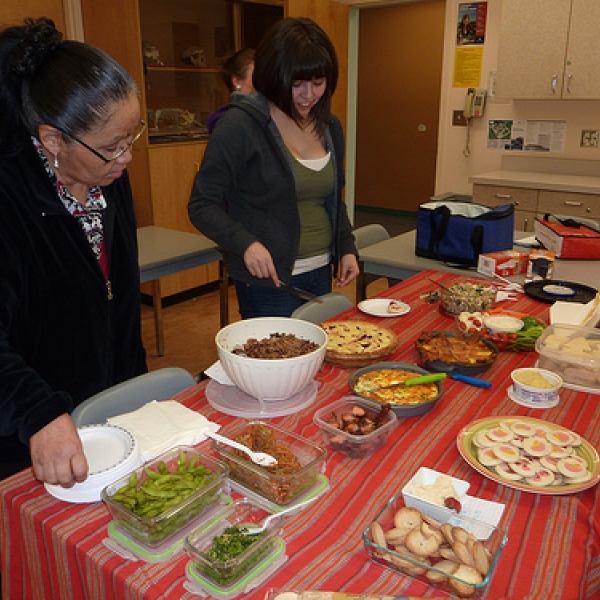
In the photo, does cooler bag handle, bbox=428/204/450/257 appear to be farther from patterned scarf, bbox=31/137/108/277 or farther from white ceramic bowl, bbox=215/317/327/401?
patterned scarf, bbox=31/137/108/277

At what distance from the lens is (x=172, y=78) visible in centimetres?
407

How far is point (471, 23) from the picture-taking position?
14.8 feet

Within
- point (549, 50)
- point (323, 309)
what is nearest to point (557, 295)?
point (323, 309)

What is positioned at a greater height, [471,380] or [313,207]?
[313,207]

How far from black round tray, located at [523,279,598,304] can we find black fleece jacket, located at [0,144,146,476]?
4.12 feet

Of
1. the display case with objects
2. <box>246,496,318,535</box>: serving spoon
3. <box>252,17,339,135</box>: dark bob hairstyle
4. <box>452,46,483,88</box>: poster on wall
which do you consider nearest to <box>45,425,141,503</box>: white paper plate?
<box>246,496,318,535</box>: serving spoon

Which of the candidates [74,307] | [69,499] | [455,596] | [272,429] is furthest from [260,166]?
[455,596]

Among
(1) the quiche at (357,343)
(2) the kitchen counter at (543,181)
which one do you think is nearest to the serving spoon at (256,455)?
(1) the quiche at (357,343)

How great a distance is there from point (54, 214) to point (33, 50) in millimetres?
300

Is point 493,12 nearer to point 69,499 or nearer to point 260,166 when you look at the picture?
point 260,166

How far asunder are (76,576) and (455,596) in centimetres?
54

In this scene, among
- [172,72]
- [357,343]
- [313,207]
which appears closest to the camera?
[357,343]

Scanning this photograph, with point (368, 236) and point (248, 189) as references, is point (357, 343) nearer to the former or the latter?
point (248, 189)

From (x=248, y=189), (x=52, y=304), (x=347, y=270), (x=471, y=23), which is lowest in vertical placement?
(x=347, y=270)
